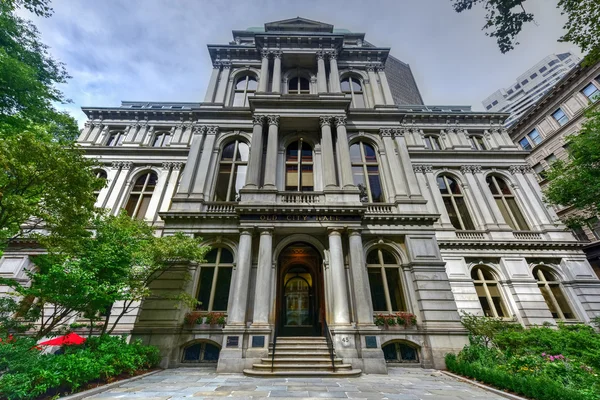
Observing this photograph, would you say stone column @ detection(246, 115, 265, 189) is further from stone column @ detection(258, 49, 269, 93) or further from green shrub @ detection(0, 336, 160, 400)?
green shrub @ detection(0, 336, 160, 400)

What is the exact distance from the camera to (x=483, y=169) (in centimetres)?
2181

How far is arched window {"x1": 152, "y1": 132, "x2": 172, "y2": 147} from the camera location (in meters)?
22.0

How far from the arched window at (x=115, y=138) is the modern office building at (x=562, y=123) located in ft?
131

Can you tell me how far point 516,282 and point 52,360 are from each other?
23998 mm

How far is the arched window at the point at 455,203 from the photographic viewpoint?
19547mm

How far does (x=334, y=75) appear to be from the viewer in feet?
64.2

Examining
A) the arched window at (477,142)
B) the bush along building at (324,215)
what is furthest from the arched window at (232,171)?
the arched window at (477,142)

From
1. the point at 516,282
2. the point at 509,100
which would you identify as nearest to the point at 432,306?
the point at 516,282

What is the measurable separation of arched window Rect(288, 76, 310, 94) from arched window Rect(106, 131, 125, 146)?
52.1 ft

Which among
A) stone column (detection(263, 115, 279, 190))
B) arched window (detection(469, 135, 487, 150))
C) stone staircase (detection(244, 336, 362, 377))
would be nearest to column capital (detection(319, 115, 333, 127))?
stone column (detection(263, 115, 279, 190))

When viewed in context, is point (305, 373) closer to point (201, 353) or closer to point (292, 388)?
point (292, 388)

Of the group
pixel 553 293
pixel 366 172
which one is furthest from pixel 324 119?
pixel 553 293

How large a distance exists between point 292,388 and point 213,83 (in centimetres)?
2093

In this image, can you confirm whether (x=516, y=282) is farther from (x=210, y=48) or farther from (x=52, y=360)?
(x=210, y=48)
